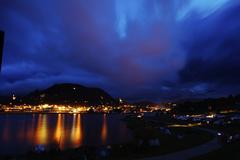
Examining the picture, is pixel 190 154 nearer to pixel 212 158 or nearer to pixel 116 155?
pixel 212 158

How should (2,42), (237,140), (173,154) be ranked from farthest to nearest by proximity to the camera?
1. (237,140)
2. (173,154)
3. (2,42)

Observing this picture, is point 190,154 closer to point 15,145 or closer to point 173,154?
point 173,154

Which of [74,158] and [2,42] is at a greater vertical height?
[2,42]

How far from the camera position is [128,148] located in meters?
34.2

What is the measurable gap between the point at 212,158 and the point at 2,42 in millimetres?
25655

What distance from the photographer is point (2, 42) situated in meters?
4.40

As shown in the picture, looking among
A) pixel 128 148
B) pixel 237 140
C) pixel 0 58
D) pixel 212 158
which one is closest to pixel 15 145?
pixel 128 148

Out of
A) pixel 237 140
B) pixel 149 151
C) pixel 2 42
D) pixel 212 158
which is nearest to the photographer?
pixel 2 42

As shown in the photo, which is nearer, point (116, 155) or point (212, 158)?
point (212, 158)

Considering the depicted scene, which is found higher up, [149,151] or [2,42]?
[2,42]

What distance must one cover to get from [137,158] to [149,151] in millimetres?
5910

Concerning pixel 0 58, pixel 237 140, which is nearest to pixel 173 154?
pixel 237 140

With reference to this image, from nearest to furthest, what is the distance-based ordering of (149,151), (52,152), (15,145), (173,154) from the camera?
(173,154) < (149,151) < (52,152) < (15,145)

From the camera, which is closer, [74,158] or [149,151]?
[74,158]
